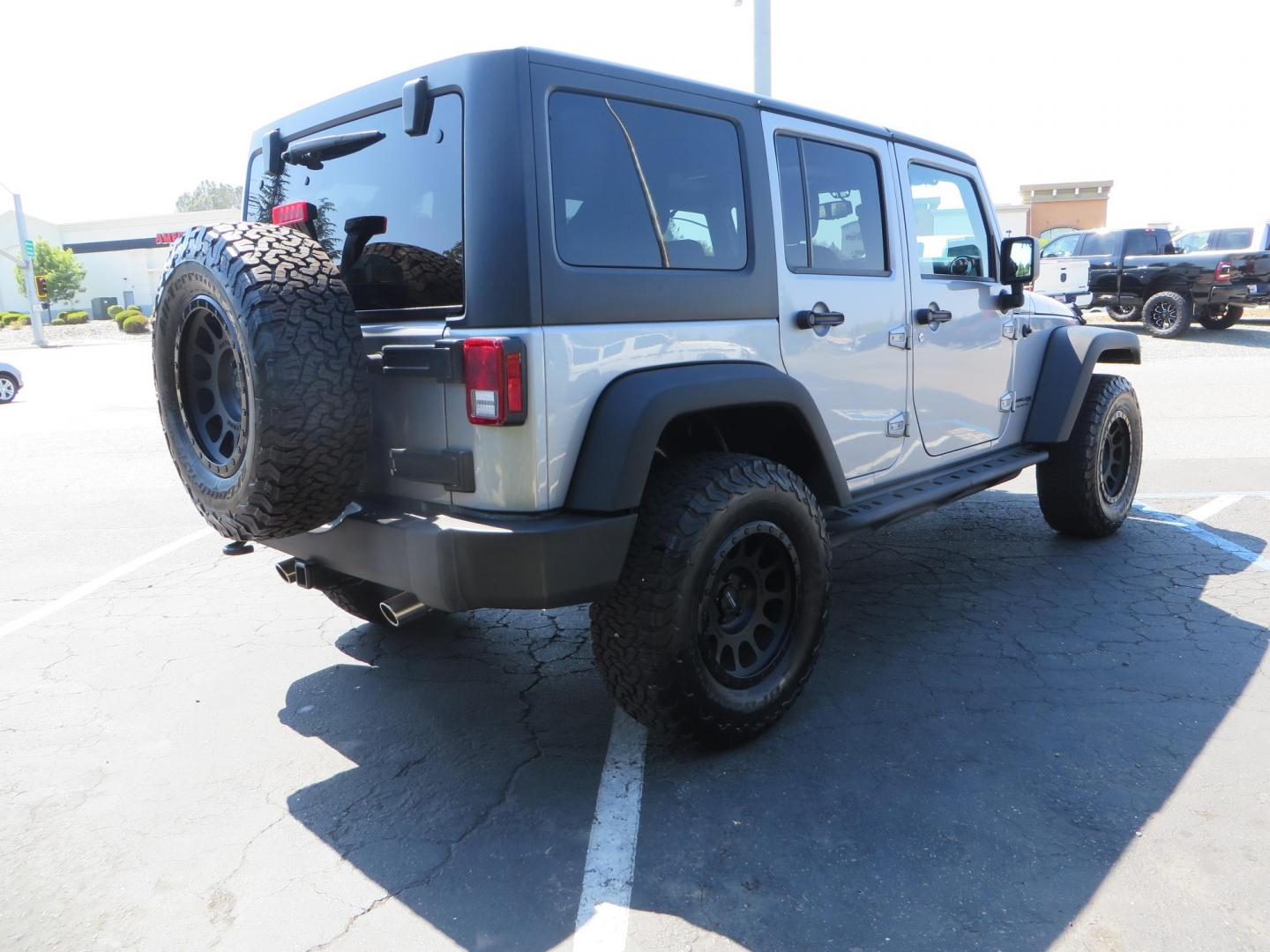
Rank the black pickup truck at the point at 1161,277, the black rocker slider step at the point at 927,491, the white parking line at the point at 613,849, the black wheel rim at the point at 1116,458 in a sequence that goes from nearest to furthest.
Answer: the white parking line at the point at 613,849 < the black rocker slider step at the point at 927,491 < the black wheel rim at the point at 1116,458 < the black pickup truck at the point at 1161,277

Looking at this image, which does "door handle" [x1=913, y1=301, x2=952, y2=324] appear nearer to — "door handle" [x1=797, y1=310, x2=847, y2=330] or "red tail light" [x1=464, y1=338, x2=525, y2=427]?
"door handle" [x1=797, y1=310, x2=847, y2=330]

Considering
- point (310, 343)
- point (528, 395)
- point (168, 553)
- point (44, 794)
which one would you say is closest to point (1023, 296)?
point (528, 395)

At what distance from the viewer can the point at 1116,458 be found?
5.49 metres

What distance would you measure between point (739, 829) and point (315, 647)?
90.7 inches

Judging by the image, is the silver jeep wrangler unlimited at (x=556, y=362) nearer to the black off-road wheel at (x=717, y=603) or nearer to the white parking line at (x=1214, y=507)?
the black off-road wheel at (x=717, y=603)

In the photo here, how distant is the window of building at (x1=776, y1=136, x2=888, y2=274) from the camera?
3439 mm

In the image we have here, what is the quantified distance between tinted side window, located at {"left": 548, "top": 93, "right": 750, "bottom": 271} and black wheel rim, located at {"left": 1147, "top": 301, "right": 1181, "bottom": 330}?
1604cm

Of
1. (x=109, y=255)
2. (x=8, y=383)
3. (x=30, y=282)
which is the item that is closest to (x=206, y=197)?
(x=109, y=255)

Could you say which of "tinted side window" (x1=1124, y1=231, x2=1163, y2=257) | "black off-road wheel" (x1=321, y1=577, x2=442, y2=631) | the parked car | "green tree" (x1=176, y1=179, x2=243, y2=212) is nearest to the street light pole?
the parked car

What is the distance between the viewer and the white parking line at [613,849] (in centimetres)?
224

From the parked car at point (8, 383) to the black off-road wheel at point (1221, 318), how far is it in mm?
20418

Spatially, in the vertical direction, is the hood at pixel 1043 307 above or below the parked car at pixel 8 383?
above

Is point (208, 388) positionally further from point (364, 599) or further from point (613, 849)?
point (613, 849)

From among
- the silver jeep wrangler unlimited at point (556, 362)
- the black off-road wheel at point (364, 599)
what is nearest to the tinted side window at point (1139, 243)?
the silver jeep wrangler unlimited at point (556, 362)
